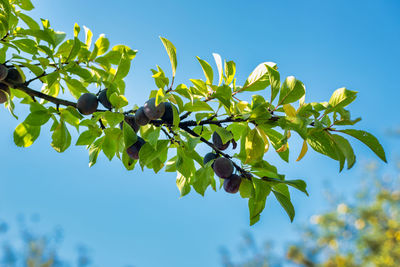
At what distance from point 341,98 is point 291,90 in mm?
114

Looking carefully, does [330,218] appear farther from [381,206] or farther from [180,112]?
[180,112]

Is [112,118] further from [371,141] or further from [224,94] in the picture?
[371,141]

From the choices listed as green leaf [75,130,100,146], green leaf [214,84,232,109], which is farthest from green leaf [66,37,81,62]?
green leaf [214,84,232,109]

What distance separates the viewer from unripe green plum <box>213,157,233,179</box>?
84cm

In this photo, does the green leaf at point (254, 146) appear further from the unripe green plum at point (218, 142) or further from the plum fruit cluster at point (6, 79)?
the plum fruit cluster at point (6, 79)

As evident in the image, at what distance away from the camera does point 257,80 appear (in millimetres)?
920

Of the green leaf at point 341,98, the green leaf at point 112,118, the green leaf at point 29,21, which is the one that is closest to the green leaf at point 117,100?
the green leaf at point 112,118

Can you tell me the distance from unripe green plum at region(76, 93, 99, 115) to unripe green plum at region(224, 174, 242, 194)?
1.26 feet

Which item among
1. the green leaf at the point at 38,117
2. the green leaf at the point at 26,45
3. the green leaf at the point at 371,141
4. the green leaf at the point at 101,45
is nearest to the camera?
the green leaf at the point at 371,141

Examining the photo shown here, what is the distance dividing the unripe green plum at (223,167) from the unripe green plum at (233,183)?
2 centimetres

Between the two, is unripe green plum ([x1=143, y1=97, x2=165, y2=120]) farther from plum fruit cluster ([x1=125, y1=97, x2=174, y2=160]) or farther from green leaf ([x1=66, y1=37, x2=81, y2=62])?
green leaf ([x1=66, y1=37, x2=81, y2=62])

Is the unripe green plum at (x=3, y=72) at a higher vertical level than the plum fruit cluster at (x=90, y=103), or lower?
higher

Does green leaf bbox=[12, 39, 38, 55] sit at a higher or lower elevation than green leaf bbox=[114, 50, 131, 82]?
higher

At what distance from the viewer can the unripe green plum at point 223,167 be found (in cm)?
84
